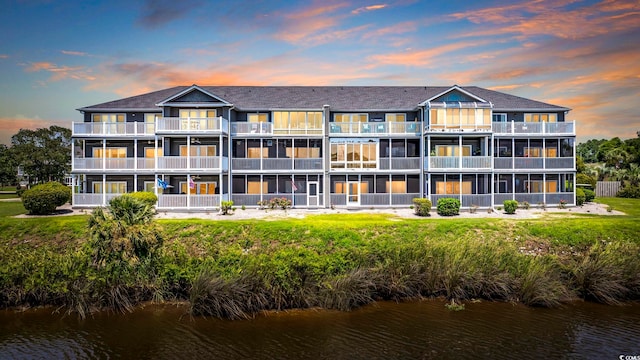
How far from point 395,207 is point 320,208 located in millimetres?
5585

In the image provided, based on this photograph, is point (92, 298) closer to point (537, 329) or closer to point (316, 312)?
point (316, 312)

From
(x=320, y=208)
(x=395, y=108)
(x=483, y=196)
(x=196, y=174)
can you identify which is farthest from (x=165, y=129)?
(x=483, y=196)

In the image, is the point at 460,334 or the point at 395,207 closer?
the point at 460,334

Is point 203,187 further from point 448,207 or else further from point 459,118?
point 459,118

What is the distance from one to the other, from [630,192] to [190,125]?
3921 cm

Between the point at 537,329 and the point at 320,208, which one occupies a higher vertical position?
the point at 320,208

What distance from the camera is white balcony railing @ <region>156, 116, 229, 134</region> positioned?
31.8 metres

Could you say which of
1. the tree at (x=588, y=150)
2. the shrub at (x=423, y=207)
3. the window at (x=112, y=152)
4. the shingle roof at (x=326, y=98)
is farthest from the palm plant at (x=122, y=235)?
the tree at (x=588, y=150)

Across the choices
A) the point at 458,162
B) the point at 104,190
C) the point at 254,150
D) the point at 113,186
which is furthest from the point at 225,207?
the point at 458,162

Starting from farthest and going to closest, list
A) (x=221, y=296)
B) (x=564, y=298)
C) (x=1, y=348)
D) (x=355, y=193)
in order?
(x=355, y=193), (x=564, y=298), (x=221, y=296), (x=1, y=348)

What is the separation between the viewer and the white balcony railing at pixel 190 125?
31828mm

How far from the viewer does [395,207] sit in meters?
32.5

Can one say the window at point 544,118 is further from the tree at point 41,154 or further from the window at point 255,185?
the tree at point 41,154

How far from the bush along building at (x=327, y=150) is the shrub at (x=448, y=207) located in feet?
10.00
